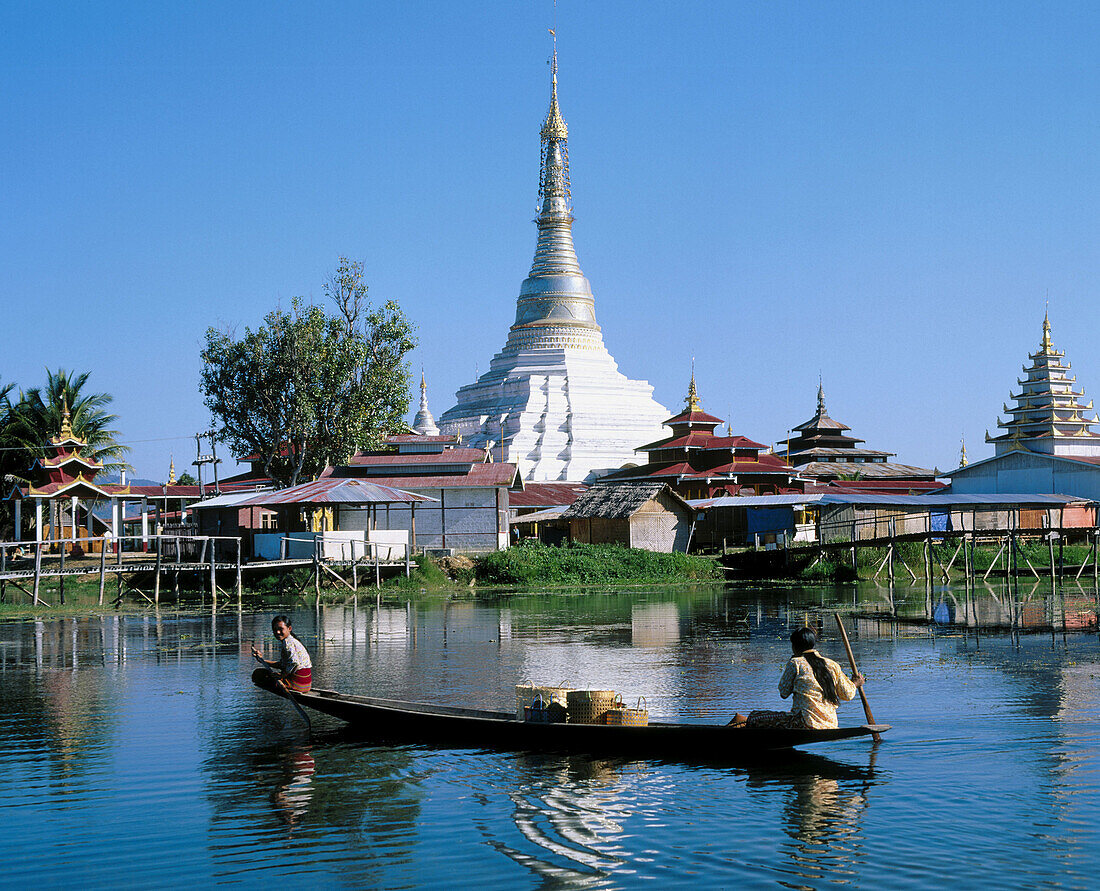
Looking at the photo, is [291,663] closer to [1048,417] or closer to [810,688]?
[810,688]

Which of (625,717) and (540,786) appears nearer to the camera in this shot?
(540,786)

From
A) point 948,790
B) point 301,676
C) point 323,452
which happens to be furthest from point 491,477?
point 948,790

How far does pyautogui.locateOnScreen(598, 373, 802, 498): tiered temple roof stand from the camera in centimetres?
5622

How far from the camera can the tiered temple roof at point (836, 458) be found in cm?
6575

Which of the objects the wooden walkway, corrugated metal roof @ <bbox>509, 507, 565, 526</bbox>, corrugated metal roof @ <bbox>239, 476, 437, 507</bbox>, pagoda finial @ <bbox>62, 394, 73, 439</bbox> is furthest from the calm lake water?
corrugated metal roof @ <bbox>509, 507, 565, 526</bbox>

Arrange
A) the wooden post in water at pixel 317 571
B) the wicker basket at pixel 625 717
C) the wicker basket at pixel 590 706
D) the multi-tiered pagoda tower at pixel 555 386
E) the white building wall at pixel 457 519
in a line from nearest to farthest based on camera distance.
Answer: the wicker basket at pixel 625 717 → the wicker basket at pixel 590 706 → the wooden post in water at pixel 317 571 → the white building wall at pixel 457 519 → the multi-tiered pagoda tower at pixel 555 386

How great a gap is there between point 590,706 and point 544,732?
562mm

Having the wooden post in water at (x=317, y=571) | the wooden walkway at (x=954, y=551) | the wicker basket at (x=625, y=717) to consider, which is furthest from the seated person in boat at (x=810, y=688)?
the wooden walkway at (x=954, y=551)

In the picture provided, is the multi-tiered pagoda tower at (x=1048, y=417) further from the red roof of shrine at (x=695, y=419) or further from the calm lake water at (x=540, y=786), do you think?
the calm lake water at (x=540, y=786)

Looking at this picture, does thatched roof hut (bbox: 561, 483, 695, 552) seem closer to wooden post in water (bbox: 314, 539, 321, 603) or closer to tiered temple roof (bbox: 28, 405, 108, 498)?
wooden post in water (bbox: 314, 539, 321, 603)

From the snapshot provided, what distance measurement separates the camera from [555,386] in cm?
6894

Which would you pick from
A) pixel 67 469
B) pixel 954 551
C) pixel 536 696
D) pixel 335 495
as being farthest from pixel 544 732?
pixel 67 469

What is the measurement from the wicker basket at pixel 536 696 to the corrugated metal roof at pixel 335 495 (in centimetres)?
2253

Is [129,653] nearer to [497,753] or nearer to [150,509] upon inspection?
[497,753]
